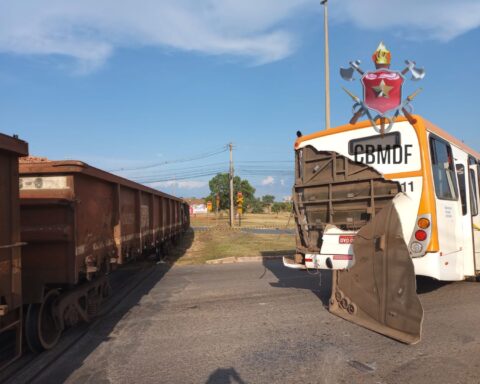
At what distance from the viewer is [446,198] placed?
708 centimetres

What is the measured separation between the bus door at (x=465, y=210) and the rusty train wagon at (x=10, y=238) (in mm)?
6896

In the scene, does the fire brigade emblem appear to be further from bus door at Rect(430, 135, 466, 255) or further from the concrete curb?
the concrete curb

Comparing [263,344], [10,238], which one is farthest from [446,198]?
[10,238]

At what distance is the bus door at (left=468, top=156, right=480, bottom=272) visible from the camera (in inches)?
330

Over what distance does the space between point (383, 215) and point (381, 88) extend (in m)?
3.81

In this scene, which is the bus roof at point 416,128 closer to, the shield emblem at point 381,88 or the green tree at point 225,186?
the shield emblem at point 381,88

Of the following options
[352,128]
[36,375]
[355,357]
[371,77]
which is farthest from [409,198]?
[36,375]

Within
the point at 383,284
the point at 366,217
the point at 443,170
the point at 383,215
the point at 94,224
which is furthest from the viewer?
the point at 443,170

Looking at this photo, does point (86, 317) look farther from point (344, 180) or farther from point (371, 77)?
point (371, 77)

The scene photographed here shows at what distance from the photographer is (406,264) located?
5672 mm

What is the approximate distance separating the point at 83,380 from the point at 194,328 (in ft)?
6.98

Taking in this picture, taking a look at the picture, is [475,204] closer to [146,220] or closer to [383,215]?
[383,215]

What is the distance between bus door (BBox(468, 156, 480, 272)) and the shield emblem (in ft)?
6.64

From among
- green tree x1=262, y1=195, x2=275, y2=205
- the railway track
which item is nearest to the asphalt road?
the railway track
